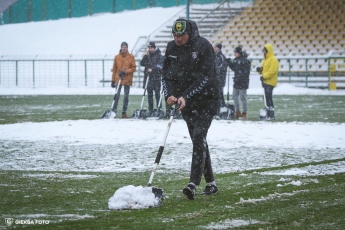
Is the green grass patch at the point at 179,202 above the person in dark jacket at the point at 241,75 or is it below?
below

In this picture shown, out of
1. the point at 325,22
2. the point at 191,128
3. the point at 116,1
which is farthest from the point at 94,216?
the point at 116,1

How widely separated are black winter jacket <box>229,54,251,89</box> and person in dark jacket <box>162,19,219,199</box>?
1184 cm

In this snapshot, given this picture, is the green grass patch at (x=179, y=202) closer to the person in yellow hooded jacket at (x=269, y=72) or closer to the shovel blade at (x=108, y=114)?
the person in yellow hooded jacket at (x=269, y=72)

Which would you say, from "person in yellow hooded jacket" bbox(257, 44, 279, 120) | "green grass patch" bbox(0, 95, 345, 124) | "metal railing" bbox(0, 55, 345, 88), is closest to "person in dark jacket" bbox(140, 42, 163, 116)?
"green grass patch" bbox(0, 95, 345, 124)

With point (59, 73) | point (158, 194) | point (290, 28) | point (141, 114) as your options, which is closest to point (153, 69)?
point (141, 114)

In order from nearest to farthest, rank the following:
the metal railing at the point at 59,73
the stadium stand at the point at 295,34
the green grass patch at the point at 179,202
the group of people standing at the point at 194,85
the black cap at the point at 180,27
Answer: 1. the green grass patch at the point at 179,202
2. the black cap at the point at 180,27
3. the group of people standing at the point at 194,85
4. the stadium stand at the point at 295,34
5. the metal railing at the point at 59,73

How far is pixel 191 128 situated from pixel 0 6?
46.1m

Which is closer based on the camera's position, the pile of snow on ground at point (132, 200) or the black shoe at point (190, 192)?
the pile of snow on ground at point (132, 200)

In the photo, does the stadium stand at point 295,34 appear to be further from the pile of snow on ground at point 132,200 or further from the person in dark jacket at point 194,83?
the pile of snow on ground at point 132,200

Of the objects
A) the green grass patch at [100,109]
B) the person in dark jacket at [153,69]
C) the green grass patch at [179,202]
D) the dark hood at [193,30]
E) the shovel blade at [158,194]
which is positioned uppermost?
the dark hood at [193,30]

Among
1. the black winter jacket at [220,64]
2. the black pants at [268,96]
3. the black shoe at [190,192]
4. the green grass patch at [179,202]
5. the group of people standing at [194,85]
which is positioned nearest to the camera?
the green grass patch at [179,202]

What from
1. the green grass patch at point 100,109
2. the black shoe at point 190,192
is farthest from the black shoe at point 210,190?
the green grass patch at point 100,109

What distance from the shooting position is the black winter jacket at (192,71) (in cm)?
800

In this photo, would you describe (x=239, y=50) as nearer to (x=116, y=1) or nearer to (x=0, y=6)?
(x=116, y=1)
